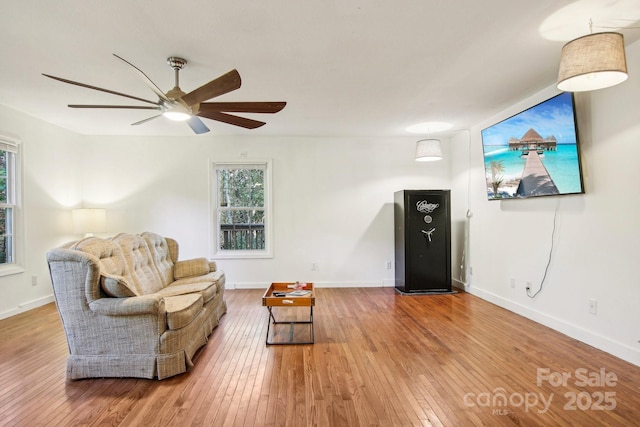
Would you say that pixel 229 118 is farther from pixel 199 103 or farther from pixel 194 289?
pixel 194 289

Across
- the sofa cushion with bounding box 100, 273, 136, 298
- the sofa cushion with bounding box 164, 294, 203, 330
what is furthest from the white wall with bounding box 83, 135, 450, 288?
the sofa cushion with bounding box 100, 273, 136, 298

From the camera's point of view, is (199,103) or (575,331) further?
(575,331)

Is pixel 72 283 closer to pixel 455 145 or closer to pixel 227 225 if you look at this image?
pixel 227 225

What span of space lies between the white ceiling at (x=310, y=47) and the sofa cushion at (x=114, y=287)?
68.3 inches

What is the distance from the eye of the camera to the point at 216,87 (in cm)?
205

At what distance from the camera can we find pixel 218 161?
495 cm

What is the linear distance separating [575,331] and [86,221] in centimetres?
Result: 598

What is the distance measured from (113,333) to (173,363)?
0.48 m

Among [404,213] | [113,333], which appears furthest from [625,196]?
[113,333]

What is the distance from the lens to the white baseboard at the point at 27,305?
3.55 m

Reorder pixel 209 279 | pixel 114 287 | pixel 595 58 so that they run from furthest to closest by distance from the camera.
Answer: pixel 209 279 < pixel 114 287 < pixel 595 58

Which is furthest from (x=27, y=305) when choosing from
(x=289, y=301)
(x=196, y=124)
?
(x=289, y=301)

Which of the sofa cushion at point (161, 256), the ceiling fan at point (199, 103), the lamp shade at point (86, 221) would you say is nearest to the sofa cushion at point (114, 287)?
the sofa cushion at point (161, 256)

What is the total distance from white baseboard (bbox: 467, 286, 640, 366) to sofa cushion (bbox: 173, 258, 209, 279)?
12.1 feet
